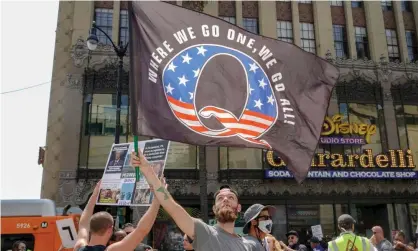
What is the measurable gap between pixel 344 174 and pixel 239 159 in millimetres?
5908

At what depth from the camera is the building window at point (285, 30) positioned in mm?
24844

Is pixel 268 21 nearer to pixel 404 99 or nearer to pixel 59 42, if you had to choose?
pixel 404 99

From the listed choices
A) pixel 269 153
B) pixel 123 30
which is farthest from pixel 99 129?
pixel 269 153

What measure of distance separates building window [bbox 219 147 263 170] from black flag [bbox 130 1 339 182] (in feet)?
50.7

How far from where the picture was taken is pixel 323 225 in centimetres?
2136

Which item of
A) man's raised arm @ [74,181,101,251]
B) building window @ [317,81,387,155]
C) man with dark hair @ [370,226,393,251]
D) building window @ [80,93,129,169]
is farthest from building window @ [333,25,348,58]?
man's raised arm @ [74,181,101,251]

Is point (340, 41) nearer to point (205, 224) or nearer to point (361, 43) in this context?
point (361, 43)

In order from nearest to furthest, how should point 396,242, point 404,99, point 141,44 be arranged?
point 141,44, point 396,242, point 404,99

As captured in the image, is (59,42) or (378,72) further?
(378,72)

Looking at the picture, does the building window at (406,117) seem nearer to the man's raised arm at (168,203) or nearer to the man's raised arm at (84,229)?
the man's raised arm at (84,229)

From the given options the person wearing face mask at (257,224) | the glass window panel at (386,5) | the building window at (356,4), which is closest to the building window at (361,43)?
the building window at (356,4)

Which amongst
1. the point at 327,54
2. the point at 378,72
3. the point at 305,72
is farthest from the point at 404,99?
the point at 305,72

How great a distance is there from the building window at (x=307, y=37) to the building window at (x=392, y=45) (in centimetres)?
516

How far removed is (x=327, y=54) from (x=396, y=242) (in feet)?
59.9
